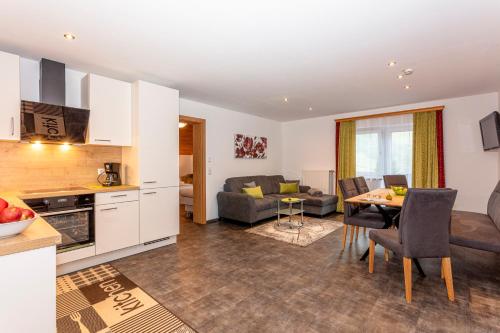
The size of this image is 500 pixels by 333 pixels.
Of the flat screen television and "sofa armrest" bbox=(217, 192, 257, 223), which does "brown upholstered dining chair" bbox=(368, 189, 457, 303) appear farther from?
"sofa armrest" bbox=(217, 192, 257, 223)

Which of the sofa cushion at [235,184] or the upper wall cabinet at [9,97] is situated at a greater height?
the upper wall cabinet at [9,97]

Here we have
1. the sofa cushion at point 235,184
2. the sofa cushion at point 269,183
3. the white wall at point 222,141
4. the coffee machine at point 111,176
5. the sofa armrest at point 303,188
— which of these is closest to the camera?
the coffee machine at point 111,176

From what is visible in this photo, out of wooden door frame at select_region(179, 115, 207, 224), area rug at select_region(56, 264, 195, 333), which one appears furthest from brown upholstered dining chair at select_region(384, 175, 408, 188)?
area rug at select_region(56, 264, 195, 333)

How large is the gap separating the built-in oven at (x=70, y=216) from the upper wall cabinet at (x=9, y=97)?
76 cm

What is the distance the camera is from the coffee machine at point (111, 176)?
3.34 metres

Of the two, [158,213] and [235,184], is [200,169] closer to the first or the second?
[235,184]

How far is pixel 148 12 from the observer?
202 cm

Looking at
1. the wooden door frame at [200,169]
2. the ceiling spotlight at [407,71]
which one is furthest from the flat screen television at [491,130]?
the wooden door frame at [200,169]

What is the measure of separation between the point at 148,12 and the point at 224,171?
3.76 m

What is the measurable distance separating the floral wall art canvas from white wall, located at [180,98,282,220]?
11 centimetres

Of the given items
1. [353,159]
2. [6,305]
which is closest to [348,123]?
[353,159]

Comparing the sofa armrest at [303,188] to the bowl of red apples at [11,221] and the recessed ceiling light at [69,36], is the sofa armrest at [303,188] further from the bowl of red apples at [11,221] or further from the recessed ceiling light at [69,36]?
the bowl of red apples at [11,221]

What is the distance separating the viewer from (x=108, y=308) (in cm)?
213

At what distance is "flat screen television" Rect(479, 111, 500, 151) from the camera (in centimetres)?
380
